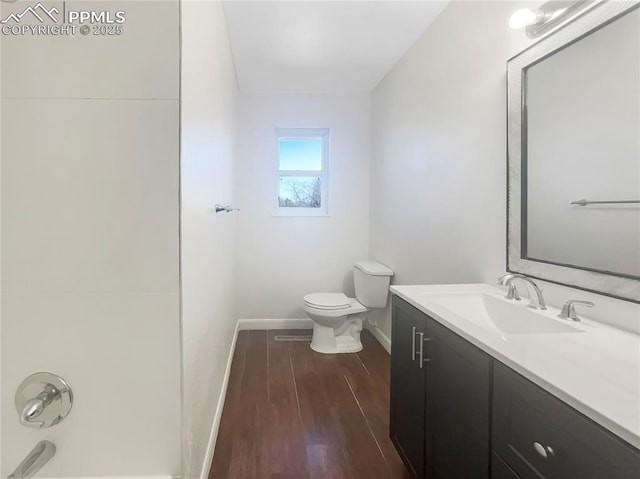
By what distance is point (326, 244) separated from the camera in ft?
11.8

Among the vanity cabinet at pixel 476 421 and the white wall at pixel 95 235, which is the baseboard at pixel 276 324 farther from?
the white wall at pixel 95 235

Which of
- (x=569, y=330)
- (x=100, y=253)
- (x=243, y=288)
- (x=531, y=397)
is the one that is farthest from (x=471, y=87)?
(x=243, y=288)

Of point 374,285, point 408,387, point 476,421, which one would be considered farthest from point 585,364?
point 374,285

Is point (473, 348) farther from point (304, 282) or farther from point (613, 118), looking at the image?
point (304, 282)

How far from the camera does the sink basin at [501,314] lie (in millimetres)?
1152

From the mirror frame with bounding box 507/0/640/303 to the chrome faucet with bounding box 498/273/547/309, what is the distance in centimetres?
9

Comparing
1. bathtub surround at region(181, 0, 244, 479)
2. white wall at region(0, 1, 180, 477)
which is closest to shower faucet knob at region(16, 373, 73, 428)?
white wall at region(0, 1, 180, 477)

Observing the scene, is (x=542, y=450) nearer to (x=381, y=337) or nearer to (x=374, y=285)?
(x=374, y=285)

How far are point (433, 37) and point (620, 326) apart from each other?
1.95 m

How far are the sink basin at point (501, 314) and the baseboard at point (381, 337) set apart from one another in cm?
159

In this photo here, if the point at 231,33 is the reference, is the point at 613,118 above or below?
below

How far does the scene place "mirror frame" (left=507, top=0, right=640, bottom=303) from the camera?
1056 mm

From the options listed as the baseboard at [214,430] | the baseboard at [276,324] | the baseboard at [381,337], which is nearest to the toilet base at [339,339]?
the baseboard at [381,337]

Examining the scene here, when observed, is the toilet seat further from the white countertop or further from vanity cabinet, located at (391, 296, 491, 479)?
the white countertop
